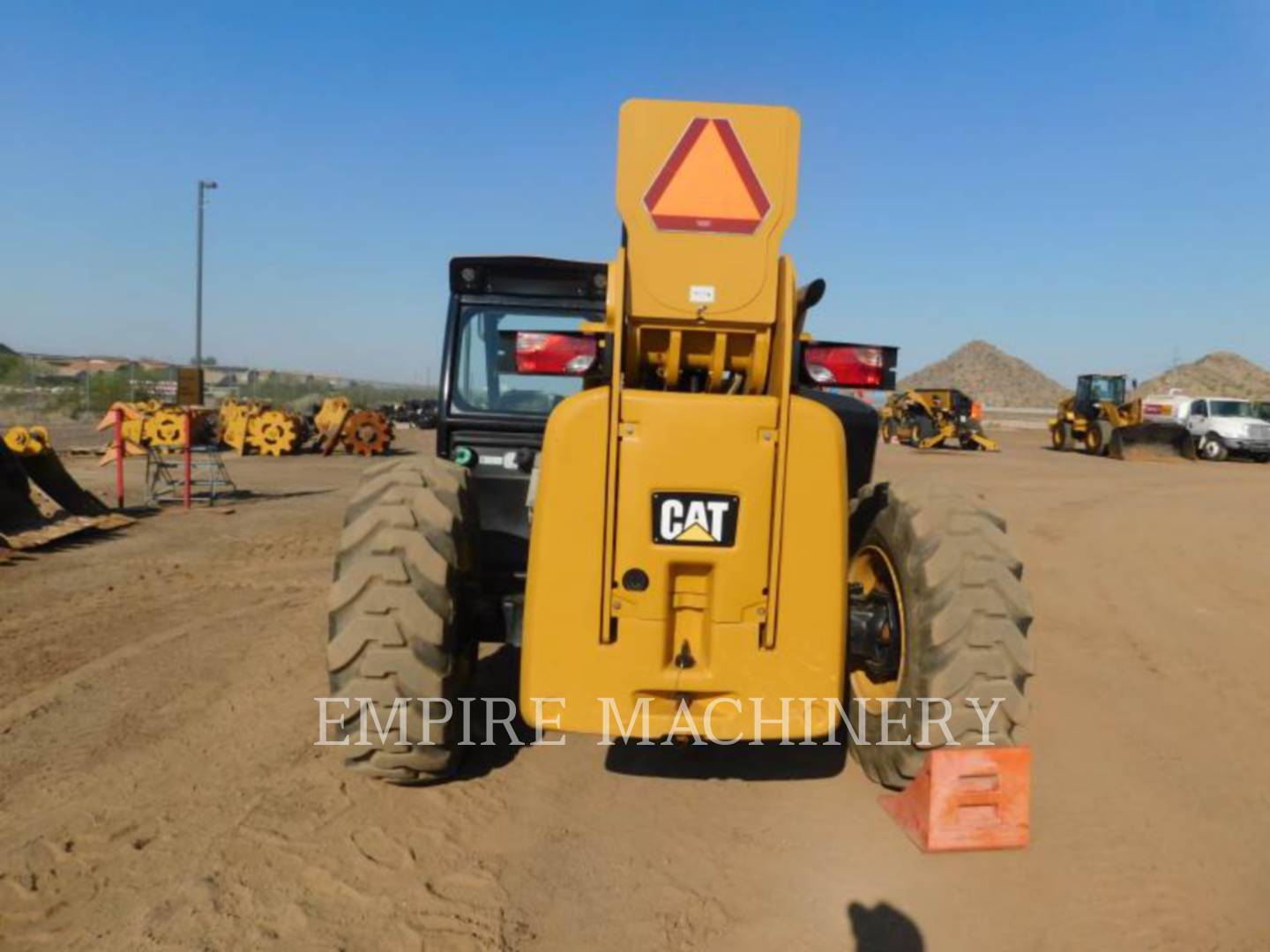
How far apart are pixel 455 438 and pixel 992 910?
3852 millimetres

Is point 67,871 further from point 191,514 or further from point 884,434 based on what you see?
point 884,434

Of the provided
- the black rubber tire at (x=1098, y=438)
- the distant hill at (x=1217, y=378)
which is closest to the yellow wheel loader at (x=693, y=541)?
the black rubber tire at (x=1098, y=438)

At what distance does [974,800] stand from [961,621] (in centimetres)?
67

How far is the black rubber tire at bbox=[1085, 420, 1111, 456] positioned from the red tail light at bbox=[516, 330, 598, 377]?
3096 cm

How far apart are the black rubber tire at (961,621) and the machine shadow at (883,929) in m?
0.71

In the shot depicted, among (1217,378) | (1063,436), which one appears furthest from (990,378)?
(1063,436)

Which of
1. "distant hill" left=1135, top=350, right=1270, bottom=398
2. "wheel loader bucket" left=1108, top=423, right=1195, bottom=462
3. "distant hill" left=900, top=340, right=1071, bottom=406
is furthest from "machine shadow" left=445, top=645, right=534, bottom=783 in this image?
"distant hill" left=900, top=340, right=1071, bottom=406

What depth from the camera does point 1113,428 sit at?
30.9 metres

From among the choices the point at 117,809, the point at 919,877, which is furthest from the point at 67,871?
the point at 919,877

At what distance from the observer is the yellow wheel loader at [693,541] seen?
3500mm

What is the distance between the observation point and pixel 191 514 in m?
12.7

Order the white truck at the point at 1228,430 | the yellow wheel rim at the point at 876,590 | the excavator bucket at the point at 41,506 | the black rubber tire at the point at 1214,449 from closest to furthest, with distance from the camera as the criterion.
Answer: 1. the yellow wheel rim at the point at 876,590
2. the excavator bucket at the point at 41,506
3. the white truck at the point at 1228,430
4. the black rubber tire at the point at 1214,449

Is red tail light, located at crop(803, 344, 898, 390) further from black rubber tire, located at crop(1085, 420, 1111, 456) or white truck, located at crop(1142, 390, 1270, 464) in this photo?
black rubber tire, located at crop(1085, 420, 1111, 456)

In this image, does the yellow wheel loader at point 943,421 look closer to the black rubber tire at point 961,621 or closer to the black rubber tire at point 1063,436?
the black rubber tire at point 1063,436
